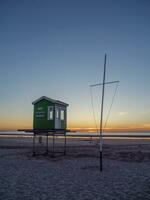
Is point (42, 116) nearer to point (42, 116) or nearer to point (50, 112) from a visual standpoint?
point (42, 116)

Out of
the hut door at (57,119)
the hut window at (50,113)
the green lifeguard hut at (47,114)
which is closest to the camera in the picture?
the green lifeguard hut at (47,114)

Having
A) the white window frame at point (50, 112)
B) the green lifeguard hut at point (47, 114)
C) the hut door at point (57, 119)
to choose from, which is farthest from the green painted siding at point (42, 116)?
the hut door at point (57, 119)

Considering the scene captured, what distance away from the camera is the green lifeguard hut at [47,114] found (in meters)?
23.8

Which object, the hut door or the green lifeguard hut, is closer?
the green lifeguard hut

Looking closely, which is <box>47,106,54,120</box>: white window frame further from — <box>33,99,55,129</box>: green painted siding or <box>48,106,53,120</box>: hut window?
<box>33,99,55,129</box>: green painted siding

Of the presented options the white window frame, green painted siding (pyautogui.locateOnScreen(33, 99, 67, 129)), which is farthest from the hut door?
the white window frame

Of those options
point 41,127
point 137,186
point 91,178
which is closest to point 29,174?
point 91,178

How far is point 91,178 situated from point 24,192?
15.3 ft


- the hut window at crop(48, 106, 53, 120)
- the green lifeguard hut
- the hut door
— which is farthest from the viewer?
the hut door

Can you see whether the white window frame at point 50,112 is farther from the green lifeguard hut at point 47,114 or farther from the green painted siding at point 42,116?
the green painted siding at point 42,116

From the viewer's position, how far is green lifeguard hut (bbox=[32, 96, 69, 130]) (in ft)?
78.0

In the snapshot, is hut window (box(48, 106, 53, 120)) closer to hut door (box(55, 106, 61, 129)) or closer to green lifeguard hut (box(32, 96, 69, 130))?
green lifeguard hut (box(32, 96, 69, 130))

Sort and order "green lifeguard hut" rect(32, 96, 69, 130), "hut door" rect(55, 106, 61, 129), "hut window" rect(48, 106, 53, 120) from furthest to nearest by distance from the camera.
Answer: "hut door" rect(55, 106, 61, 129) → "hut window" rect(48, 106, 53, 120) → "green lifeguard hut" rect(32, 96, 69, 130)

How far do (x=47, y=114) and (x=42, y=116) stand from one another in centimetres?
70
